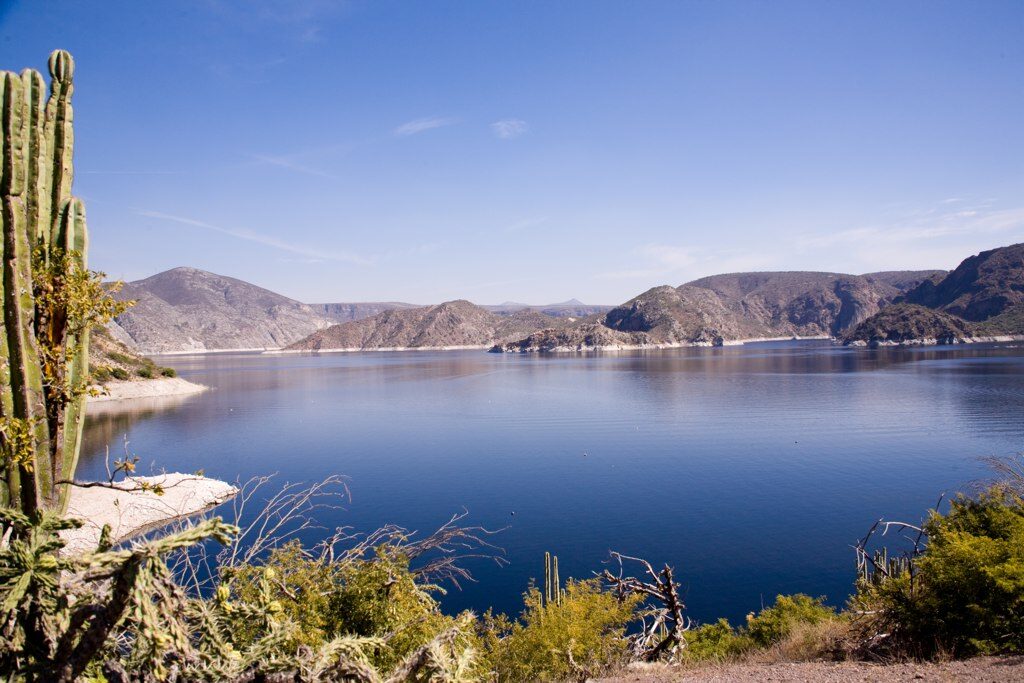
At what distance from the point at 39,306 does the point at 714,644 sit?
43.0 feet

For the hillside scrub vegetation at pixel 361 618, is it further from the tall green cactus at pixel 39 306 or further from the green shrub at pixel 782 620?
the tall green cactus at pixel 39 306

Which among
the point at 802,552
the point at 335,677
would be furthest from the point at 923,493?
the point at 335,677

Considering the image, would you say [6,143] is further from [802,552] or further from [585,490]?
[585,490]

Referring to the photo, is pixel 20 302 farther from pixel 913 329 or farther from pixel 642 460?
pixel 913 329

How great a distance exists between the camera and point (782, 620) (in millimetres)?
12414

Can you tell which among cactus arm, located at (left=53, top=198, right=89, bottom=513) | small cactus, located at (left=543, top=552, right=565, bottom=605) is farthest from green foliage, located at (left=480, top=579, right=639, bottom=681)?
cactus arm, located at (left=53, top=198, right=89, bottom=513)

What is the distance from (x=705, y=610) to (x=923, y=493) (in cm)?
1710

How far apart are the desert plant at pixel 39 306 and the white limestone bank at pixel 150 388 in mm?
70701

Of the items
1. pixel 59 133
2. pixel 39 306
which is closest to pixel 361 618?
pixel 39 306

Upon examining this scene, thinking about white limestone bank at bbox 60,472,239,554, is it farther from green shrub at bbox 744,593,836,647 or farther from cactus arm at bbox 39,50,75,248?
green shrub at bbox 744,593,836,647

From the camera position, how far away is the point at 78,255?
548cm

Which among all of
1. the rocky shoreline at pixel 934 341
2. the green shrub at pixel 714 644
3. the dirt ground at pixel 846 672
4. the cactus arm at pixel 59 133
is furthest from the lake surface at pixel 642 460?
the rocky shoreline at pixel 934 341

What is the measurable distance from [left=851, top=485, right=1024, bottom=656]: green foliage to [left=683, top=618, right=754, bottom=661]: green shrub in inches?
94.5

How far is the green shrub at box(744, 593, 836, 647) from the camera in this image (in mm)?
12164
